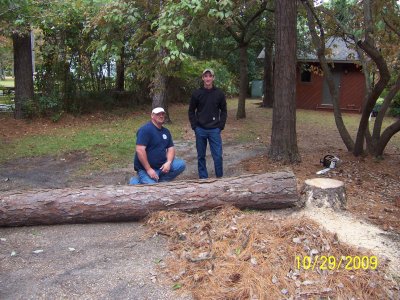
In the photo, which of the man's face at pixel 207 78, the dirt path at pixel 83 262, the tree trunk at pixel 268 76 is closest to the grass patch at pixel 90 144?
the man's face at pixel 207 78

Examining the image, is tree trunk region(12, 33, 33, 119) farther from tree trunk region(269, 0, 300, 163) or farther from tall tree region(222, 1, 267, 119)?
tree trunk region(269, 0, 300, 163)

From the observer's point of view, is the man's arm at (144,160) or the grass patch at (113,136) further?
the grass patch at (113,136)

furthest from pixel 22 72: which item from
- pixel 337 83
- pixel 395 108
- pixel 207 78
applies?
pixel 395 108

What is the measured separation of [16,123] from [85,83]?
10.4 feet

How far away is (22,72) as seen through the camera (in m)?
13.5

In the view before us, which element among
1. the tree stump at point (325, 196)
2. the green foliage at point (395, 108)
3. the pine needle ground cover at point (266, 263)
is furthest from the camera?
the green foliage at point (395, 108)

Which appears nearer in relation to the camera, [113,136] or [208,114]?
[208,114]

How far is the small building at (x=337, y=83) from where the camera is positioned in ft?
68.8

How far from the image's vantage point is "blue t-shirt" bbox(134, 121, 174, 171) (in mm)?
5931

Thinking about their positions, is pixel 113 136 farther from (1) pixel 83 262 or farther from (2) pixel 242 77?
(1) pixel 83 262

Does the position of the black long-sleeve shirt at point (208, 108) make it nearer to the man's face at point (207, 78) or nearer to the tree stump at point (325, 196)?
the man's face at point (207, 78)

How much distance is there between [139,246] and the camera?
15.2 feet

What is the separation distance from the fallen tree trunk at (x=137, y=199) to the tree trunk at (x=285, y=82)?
2689mm

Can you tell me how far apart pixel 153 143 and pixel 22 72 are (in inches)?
365
